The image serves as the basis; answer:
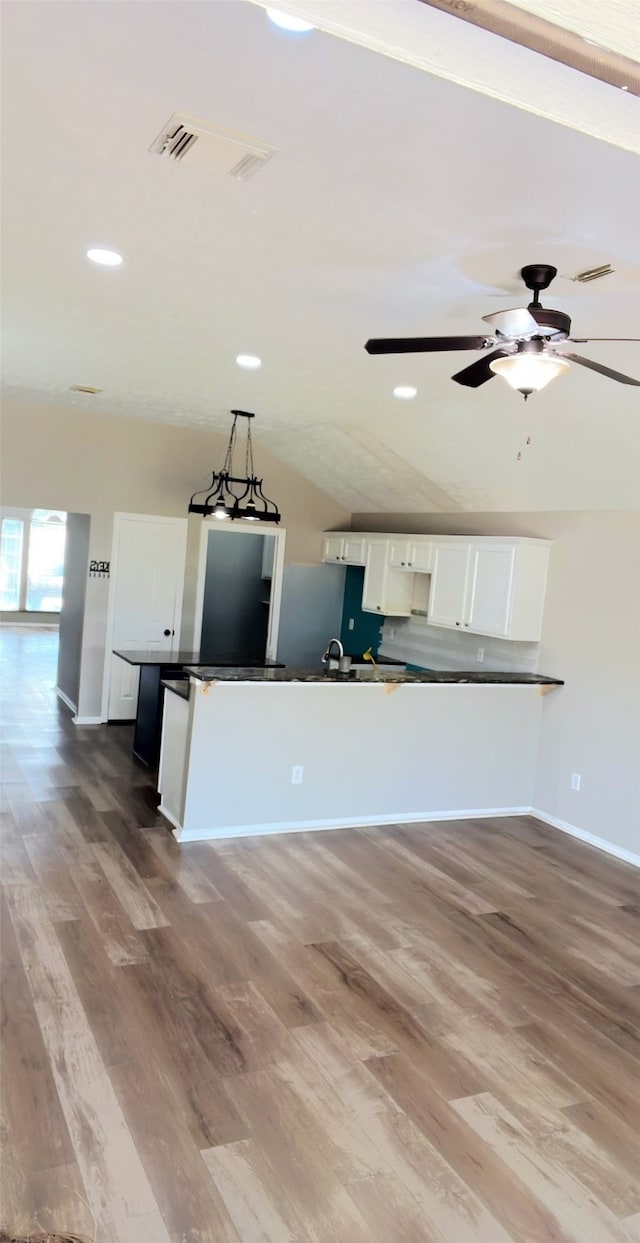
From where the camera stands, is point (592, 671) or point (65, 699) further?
point (65, 699)

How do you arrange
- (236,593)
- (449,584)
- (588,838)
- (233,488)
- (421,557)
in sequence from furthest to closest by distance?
(236,593) → (233,488) → (421,557) → (449,584) → (588,838)

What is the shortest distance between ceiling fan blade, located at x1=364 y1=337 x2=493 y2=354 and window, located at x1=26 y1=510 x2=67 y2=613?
41.1 ft

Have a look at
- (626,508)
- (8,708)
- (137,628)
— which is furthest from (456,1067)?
(8,708)

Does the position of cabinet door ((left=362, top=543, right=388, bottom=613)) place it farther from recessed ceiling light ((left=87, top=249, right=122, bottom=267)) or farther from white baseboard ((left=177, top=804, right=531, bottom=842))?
recessed ceiling light ((left=87, top=249, right=122, bottom=267))

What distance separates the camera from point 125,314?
163 inches

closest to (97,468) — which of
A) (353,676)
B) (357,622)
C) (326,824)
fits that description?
(357,622)

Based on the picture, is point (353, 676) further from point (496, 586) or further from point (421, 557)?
point (421, 557)

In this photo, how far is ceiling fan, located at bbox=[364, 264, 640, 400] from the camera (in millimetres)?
2549

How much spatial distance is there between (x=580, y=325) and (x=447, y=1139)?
123 inches

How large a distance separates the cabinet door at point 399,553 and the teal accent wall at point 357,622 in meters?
0.97

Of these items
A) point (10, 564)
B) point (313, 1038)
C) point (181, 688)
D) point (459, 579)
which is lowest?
point (313, 1038)

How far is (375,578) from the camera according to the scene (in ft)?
25.6

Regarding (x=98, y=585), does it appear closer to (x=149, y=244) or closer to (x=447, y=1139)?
(x=149, y=244)

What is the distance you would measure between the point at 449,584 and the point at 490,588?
0.54 m
